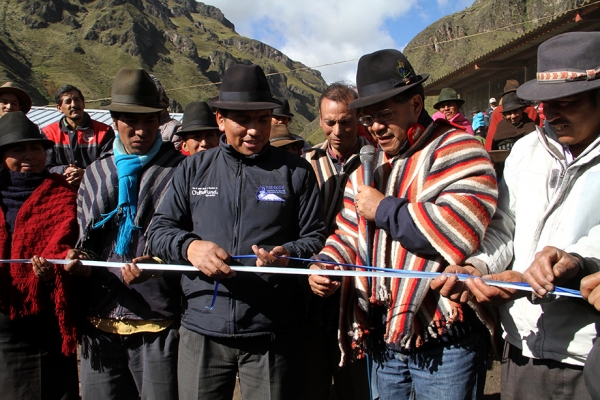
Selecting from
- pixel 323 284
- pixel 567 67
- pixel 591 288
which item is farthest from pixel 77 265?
pixel 567 67

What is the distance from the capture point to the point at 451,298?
2.27m

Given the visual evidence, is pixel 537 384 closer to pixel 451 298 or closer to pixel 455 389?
pixel 455 389

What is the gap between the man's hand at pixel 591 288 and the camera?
1899 mm

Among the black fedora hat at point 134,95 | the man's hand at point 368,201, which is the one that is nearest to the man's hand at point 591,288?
the man's hand at point 368,201

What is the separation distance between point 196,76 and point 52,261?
95705 millimetres

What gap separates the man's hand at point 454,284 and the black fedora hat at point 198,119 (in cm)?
306

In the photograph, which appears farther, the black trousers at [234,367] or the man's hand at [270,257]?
the black trousers at [234,367]

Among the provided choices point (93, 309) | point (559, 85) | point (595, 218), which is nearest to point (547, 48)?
point (559, 85)

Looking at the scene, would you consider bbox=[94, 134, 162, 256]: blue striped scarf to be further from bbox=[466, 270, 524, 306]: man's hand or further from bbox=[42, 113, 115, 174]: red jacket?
bbox=[42, 113, 115, 174]: red jacket

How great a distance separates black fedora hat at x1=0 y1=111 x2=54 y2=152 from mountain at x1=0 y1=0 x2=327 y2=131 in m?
41.0

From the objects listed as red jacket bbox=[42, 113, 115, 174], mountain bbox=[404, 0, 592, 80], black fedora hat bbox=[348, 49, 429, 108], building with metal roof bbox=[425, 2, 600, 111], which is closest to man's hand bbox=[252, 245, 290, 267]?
black fedora hat bbox=[348, 49, 429, 108]

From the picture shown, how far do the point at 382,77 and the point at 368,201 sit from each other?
2.21 feet

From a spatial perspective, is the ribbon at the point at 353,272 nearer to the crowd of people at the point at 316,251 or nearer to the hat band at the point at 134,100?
the crowd of people at the point at 316,251

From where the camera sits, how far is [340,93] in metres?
3.78
